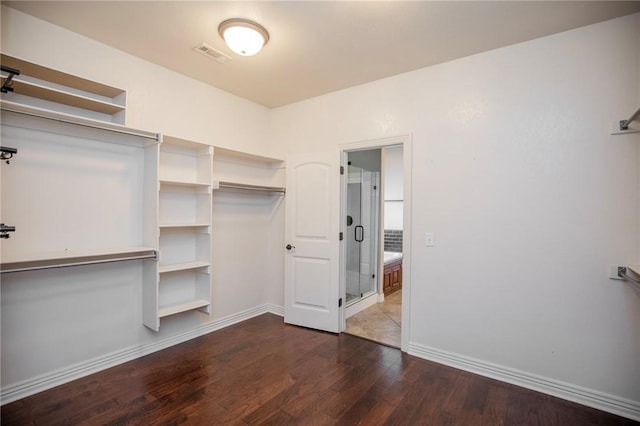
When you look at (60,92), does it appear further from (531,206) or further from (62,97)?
(531,206)

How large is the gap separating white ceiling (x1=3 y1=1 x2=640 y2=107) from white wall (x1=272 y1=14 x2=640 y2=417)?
24cm

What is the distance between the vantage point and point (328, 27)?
236 centimetres

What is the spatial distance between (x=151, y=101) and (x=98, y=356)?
7.58ft

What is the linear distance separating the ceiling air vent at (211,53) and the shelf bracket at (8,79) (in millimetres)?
1230

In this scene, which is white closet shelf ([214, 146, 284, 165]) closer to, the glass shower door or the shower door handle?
the glass shower door

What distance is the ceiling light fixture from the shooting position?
7.47 feet

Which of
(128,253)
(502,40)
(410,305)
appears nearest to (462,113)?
(502,40)

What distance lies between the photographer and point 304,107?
3896mm

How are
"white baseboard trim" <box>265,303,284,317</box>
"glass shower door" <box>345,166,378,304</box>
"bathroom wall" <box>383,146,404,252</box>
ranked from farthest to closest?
"bathroom wall" <box>383,146,404,252</box> < "glass shower door" <box>345,166,378,304</box> < "white baseboard trim" <box>265,303,284,317</box>

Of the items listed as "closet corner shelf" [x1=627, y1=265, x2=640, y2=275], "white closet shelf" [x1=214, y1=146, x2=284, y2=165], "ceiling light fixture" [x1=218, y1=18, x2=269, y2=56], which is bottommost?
"closet corner shelf" [x1=627, y1=265, x2=640, y2=275]

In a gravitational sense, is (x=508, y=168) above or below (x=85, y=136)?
below

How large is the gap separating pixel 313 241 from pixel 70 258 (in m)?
2.25

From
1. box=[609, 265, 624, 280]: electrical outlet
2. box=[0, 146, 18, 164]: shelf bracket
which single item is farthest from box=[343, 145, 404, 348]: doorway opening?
box=[0, 146, 18, 164]: shelf bracket

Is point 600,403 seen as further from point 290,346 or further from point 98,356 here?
point 98,356
